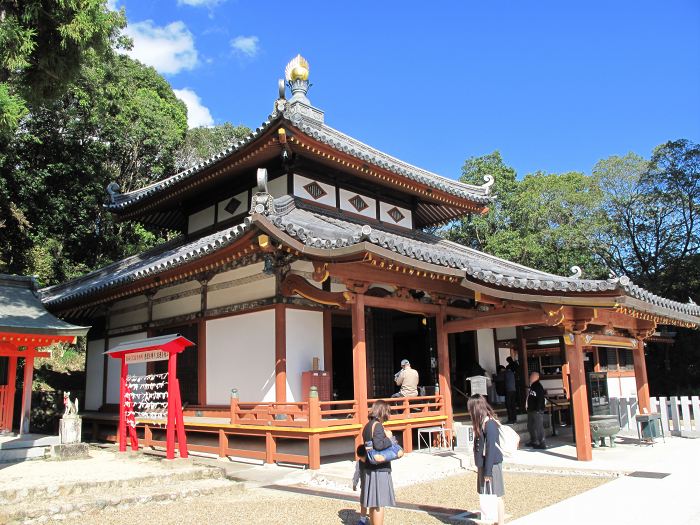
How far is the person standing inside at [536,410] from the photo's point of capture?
1199cm

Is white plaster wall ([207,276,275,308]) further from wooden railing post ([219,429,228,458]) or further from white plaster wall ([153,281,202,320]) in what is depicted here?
wooden railing post ([219,429,228,458])

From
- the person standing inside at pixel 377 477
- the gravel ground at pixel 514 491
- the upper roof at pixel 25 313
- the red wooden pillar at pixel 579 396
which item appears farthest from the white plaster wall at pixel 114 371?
the person standing inside at pixel 377 477

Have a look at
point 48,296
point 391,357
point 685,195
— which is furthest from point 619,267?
point 48,296

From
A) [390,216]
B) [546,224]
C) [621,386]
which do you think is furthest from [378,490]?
[546,224]

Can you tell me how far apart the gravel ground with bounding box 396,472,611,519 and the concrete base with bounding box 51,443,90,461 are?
739 cm

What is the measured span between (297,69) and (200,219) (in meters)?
5.64

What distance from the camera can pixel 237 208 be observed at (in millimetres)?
15508

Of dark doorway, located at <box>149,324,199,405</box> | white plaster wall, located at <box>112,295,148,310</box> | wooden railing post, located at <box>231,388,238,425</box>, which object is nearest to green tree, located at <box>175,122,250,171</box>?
white plaster wall, located at <box>112,295,148,310</box>

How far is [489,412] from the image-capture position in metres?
5.87

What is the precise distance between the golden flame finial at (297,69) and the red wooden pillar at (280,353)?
9190mm

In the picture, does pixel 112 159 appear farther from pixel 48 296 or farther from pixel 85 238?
pixel 48 296

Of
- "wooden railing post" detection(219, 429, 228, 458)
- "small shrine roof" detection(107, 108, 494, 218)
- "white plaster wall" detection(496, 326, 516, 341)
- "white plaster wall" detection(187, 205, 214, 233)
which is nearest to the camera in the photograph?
"wooden railing post" detection(219, 429, 228, 458)

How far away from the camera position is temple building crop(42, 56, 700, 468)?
1036 cm

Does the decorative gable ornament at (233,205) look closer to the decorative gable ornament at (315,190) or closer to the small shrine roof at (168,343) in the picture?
the decorative gable ornament at (315,190)
